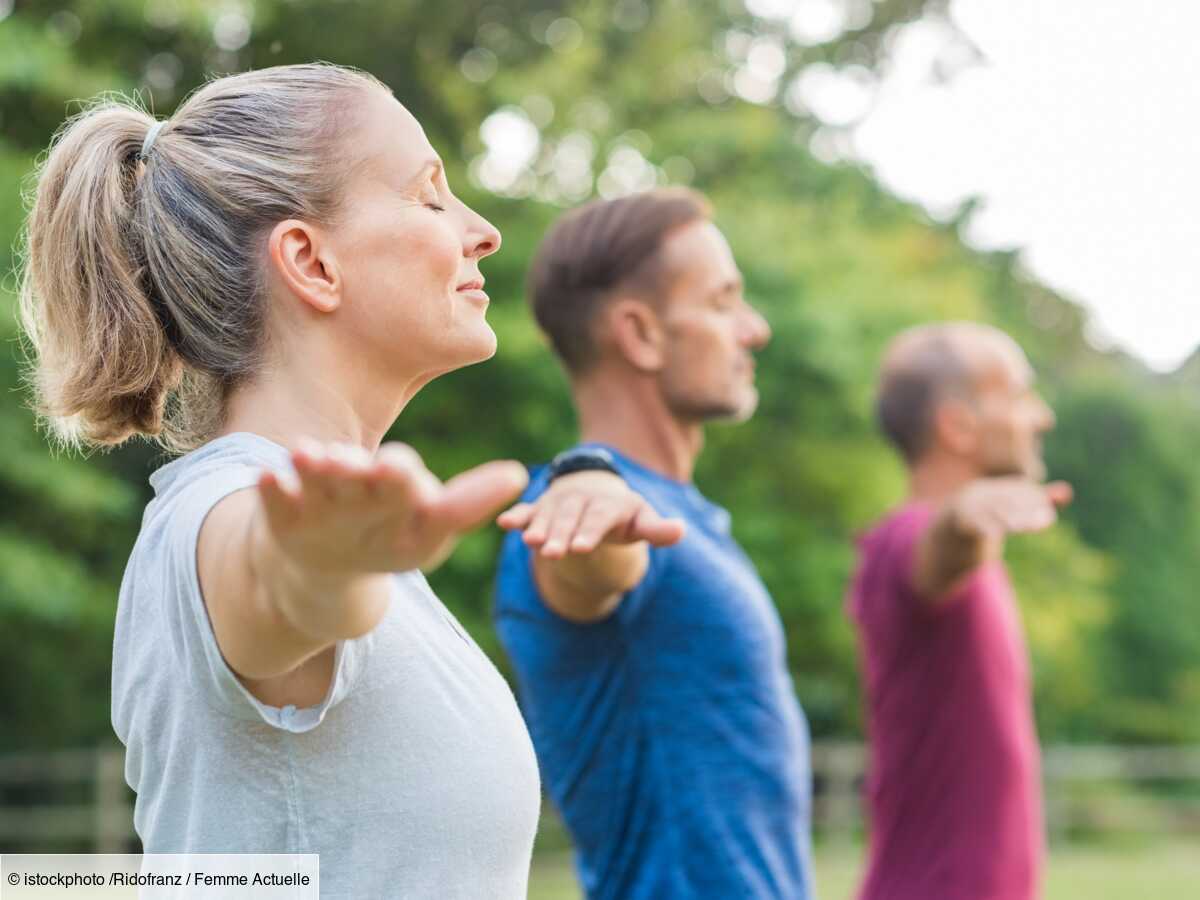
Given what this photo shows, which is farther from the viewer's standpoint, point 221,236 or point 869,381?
point 869,381

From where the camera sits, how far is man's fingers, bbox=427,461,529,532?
1109 mm

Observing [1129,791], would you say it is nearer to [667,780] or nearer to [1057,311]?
[1057,311]

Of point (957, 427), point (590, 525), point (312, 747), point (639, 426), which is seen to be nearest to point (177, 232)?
point (312, 747)

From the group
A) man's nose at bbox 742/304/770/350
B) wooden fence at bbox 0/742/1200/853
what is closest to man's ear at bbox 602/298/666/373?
man's nose at bbox 742/304/770/350

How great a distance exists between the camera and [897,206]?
16234 millimetres

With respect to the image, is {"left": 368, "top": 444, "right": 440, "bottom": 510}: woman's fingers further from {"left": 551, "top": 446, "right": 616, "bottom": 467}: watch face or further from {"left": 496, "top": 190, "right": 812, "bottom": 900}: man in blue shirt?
{"left": 496, "top": 190, "right": 812, "bottom": 900}: man in blue shirt

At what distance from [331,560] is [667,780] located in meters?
1.78

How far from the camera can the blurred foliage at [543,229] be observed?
9.65 m

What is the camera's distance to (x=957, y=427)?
15.4ft

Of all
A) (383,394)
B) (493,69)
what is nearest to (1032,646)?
(493,69)

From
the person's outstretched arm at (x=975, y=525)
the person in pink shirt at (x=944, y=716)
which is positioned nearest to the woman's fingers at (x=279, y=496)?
the person's outstretched arm at (x=975, y=525)

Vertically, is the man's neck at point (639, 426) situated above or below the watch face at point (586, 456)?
below

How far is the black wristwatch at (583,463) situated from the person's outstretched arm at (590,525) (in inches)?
1.2

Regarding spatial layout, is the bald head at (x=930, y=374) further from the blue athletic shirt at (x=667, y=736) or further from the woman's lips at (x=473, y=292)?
the woman's lips at (x=473, y=292)
